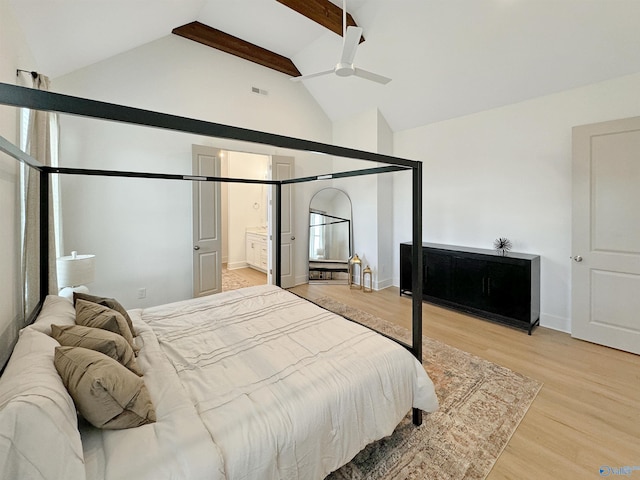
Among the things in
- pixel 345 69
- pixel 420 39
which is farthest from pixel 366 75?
pixel 420 39

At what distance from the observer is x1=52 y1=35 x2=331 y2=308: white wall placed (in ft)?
10.5

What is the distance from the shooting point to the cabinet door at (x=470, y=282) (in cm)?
355

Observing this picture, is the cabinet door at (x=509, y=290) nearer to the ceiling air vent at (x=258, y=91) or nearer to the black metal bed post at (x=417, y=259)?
the black metal bed post at (x=417, y=259)

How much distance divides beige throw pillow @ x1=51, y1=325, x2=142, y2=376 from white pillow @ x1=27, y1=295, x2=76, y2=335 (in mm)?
90

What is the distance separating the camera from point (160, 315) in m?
2.18

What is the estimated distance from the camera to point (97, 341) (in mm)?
1269

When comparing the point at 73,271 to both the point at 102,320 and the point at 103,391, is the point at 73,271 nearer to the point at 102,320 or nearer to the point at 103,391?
the point at 102,320

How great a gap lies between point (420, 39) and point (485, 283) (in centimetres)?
310

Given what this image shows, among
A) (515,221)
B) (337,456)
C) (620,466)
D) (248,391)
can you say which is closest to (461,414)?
(620,466)

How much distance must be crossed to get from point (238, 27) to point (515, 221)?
4498 millimetres

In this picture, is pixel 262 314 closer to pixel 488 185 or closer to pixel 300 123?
pixel 488 185

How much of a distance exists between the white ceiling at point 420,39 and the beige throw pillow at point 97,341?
2.01 metres

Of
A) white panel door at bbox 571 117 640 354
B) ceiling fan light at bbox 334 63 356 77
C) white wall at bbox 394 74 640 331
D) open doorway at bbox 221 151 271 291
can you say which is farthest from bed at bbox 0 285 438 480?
open doorway at bbox 221 151 271 291

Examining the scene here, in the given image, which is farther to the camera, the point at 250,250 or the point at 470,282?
the point at 250,250
